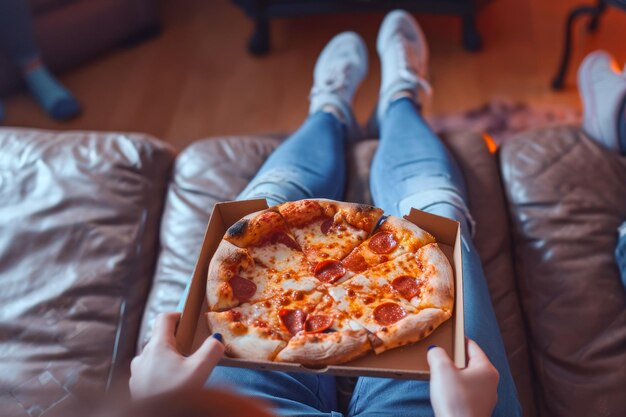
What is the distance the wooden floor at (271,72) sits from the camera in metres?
2.26

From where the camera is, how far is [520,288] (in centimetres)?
127

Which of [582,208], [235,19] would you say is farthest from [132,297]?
[235,19]

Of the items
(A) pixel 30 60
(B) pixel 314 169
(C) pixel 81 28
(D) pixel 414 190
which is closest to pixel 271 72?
(C) pixel 81 28

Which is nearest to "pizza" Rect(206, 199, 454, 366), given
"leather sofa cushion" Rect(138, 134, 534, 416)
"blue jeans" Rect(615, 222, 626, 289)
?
"leather sofa cushion" Rect(138, 134, 534, 416)

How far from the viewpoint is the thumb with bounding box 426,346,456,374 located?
0.81 metres

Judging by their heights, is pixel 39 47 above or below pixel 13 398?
above

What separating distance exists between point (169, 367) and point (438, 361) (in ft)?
1.15

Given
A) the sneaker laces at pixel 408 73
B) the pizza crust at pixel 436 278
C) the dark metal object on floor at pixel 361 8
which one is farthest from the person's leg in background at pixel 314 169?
the dark metal object on floor at pixel 361 8

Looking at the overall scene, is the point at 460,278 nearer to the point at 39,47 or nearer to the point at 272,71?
the point at 272,71

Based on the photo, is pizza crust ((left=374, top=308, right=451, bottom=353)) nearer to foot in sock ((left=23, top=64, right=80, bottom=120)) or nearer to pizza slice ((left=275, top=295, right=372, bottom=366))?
pizza slice ((left=275, top=295, right=372, bottom=366))

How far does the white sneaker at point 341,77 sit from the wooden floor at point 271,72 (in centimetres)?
38

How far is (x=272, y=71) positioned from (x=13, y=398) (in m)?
1.64

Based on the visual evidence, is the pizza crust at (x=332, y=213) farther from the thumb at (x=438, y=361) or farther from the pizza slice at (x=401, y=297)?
the thumb at (x=438, y=361)

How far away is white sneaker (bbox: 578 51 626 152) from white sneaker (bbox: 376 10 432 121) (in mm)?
394
